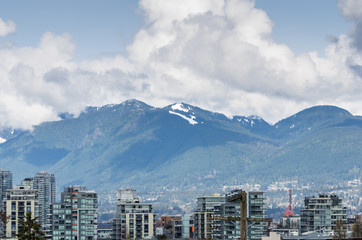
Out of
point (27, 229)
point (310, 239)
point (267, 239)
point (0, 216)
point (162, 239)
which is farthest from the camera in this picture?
point (162, 239)

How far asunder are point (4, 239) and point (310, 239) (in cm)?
4599

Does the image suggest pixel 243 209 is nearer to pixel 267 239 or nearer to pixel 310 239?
pixel 267 239

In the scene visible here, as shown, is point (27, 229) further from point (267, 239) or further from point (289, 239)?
point (289, 239)

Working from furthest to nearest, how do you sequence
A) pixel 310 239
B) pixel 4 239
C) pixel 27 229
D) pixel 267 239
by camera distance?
pixel 4 239
pixel 310 239
pixel 267 239
pixel 27 229

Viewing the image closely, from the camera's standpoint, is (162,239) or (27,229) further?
(162,239)

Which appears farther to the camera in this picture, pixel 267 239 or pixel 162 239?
pixel 162 239

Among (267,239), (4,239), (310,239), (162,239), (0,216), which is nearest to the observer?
(0,216)

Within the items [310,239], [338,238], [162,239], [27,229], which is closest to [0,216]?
[27,229]

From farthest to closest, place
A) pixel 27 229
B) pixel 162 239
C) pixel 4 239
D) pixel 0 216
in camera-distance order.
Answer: pixel 162 239
pixel 4 239
pixel 0 216
pixel 27 229

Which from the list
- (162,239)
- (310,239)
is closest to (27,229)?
(310,239)

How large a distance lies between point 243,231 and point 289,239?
122 feet

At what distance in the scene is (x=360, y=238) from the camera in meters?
111

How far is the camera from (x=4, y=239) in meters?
160

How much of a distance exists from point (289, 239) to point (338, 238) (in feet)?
124
